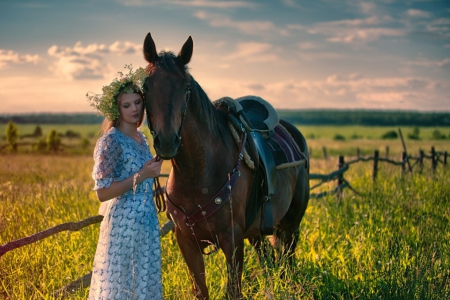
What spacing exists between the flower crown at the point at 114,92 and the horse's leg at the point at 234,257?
1307mm

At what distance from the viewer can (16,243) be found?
357 centimetres

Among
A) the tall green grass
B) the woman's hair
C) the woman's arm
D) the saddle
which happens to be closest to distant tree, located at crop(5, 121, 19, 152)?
the tall green grass

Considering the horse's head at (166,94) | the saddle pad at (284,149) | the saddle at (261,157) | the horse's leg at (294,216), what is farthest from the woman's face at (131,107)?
the horse's leg at (294,216)

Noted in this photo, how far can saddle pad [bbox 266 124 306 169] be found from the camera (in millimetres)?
4658

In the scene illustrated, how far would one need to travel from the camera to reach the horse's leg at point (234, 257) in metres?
3.47

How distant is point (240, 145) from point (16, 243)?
79.1 inches

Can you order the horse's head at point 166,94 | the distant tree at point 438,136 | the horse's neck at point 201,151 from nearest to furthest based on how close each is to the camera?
the horse's head at point 166,94 → the horse's neck at point 201,151 → the distant tree at point 438,136

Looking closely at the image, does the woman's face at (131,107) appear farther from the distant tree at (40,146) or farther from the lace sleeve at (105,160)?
the distant tree at (40,146)

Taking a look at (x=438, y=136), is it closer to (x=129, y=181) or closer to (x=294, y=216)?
(x=294, y=216)

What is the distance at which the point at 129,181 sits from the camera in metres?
3.22

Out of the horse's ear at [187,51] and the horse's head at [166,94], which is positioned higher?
the horse's ear at [187,51]

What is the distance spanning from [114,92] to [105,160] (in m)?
0.51

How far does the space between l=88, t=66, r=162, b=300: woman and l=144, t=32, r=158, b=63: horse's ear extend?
0.17 metres

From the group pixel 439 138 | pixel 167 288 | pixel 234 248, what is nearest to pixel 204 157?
pixel 234 248
